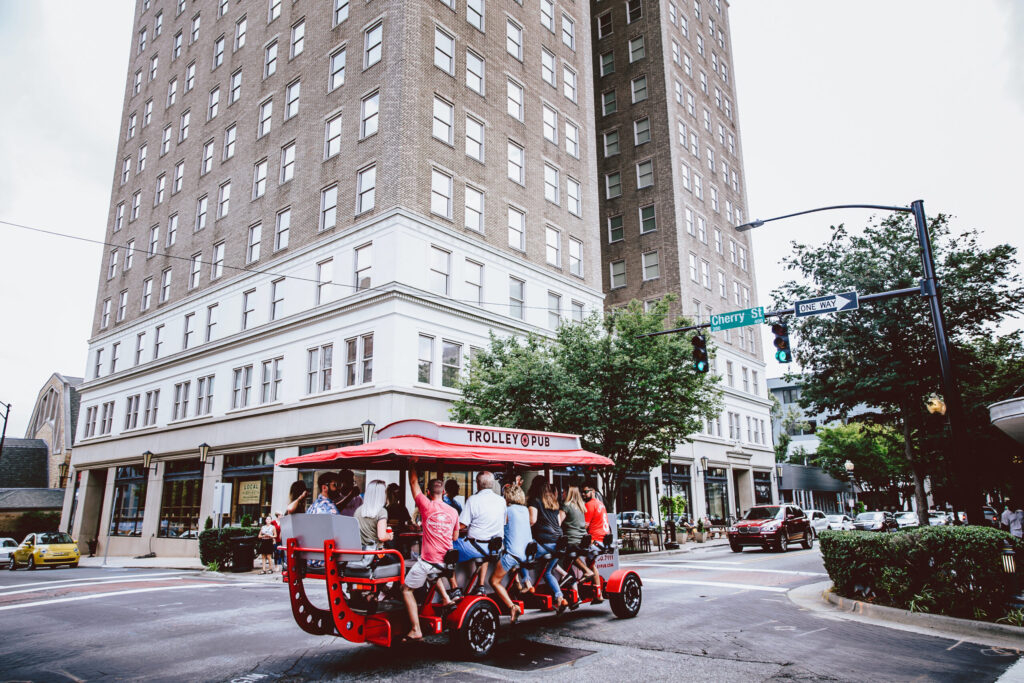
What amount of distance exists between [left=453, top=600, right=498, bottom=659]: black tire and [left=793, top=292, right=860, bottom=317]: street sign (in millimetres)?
9869

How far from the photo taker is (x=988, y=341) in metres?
27.0

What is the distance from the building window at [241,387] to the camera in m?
29.5

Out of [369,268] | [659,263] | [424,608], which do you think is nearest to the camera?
[424,608]

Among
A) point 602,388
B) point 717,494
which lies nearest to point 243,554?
point 602,388

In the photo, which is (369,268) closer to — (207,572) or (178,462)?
(207,572)

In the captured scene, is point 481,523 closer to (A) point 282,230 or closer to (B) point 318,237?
(B) point 318,237

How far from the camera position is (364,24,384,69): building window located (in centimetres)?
2780

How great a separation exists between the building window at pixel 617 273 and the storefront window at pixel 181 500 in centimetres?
2736

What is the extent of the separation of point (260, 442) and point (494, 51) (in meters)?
21.0

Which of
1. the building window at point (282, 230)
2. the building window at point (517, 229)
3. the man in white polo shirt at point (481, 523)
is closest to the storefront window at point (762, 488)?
the building window at point (517, 229)

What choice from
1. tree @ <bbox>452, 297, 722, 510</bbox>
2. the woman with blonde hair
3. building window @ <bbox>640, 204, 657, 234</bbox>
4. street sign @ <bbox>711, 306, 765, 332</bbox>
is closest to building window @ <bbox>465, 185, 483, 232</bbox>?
tree @ <bbox>452, 297, 722, 510</bbox>

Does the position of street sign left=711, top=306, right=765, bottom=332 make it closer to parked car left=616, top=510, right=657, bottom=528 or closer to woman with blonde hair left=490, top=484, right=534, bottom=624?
woman with blonde hair left=490, top=484, right=534, bottom=624

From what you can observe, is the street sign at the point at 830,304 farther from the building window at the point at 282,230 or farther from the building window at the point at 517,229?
the building window at the point at 282,230

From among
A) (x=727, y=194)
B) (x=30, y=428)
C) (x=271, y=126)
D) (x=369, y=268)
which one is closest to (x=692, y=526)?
(x=369, y=268)
